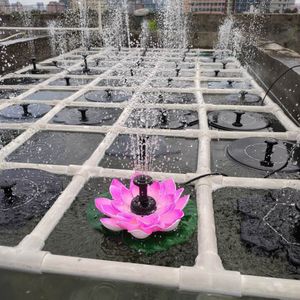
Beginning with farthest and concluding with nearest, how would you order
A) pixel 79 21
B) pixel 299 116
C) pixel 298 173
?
pixel 79 21 → pixel 299 116 → pixel 298 173

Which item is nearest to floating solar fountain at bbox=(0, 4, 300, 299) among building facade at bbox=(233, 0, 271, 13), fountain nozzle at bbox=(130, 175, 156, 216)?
fountain nozzle at bbox=(130, 175, 156, 216)

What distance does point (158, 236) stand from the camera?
3.01 metres

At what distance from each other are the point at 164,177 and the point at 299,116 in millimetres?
3568

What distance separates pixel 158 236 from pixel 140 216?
0.93 feet

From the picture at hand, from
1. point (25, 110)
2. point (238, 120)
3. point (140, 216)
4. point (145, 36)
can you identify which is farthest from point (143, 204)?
point (145, 36)

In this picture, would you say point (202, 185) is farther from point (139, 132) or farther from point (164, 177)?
point (139, 132)

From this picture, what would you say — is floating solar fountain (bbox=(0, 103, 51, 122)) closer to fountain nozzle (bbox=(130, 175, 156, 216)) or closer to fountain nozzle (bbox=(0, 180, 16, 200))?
fountain nozzle (bbox=(0, 180, 16, 200))

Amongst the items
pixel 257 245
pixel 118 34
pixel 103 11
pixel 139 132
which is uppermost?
pixel 103 11

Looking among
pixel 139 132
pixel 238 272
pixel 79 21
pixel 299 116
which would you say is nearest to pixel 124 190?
pixel 238 272

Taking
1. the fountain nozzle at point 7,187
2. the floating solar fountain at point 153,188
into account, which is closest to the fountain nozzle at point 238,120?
the floating solar fountain at point 153,188

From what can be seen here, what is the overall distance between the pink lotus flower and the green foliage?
0.08 metres

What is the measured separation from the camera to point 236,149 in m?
4.78

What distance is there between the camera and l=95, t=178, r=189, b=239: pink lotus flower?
284cm

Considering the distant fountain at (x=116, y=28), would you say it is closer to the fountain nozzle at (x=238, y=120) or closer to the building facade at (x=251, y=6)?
the building facade at (x=251, y=6)
